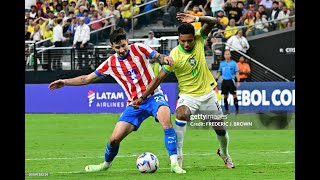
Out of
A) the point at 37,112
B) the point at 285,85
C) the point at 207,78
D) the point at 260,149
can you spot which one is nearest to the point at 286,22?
the point at 285,85

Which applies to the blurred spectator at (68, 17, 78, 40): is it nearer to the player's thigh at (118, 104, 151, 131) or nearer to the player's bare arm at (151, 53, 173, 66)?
the player's thigh at (118, 104, 151, 131)

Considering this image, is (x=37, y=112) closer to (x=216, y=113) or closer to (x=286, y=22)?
(x=286, y=22)

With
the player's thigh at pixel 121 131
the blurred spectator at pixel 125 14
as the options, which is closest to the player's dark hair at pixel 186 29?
the player's thigh at pixel 121 131

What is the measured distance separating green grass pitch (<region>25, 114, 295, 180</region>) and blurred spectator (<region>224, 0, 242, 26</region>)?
218 inches

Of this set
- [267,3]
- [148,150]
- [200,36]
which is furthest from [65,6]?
[200,36]

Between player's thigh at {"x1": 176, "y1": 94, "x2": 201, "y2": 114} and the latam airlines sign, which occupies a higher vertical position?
player's thigh at {"x1": 176, "y1": 94, "x2": 201, "y2": 114}

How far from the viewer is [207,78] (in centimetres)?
1372

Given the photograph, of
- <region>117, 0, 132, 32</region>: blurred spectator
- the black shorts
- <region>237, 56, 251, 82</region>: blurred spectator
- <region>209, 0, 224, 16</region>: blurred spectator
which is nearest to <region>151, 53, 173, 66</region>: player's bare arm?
the black shorts

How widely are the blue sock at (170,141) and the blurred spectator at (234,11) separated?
63.8ft

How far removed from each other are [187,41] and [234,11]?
749 inches

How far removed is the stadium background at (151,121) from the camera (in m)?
14.1

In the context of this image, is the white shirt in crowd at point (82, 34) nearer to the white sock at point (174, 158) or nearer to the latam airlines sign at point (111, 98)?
the latam airlines sign at point (111, 98)

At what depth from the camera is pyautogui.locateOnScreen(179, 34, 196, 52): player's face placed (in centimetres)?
1308
